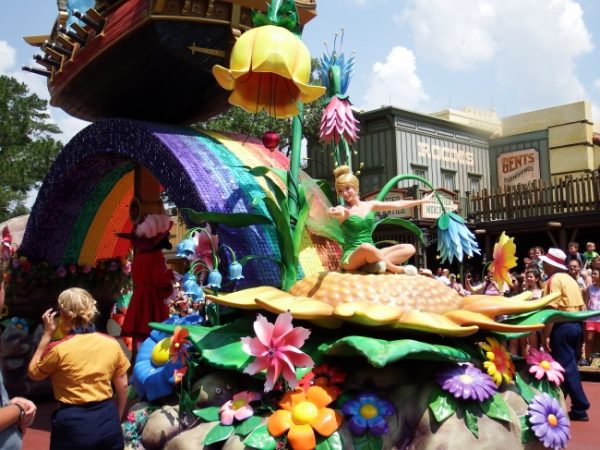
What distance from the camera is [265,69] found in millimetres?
4137

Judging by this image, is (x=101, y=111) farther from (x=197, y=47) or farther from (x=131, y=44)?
(x=197, y=47)

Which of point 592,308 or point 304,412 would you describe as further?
point 592,308

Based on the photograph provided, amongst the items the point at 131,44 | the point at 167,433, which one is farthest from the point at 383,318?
the point at 131,44

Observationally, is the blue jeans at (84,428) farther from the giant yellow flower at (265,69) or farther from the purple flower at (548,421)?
the giant yellow flower at (265,69)

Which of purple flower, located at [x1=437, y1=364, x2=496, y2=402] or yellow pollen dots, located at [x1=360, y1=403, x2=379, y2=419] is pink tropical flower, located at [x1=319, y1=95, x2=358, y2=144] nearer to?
purple flower, located at [x1=437, y1=364, x2=496, y2=402]

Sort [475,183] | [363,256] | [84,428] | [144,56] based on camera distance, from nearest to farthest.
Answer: [84,428], [363,256], [144,56], [475,183]

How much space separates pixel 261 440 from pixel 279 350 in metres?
0.46

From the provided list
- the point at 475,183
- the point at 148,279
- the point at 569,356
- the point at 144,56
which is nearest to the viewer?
the point at 569,356

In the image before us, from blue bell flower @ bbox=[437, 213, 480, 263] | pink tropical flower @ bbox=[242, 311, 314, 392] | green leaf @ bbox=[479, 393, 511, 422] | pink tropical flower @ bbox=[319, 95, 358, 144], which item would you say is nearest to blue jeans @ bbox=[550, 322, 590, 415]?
blue bell flower @ bbox=[437, 213, 480, 263]

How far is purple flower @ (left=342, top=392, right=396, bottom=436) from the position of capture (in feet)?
10.1

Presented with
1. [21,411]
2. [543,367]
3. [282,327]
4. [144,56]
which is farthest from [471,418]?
[144,56]

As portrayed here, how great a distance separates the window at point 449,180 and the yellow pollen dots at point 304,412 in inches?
632

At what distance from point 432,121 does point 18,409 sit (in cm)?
1722

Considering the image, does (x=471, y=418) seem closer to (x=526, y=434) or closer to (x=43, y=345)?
(x=526, y=434)
